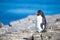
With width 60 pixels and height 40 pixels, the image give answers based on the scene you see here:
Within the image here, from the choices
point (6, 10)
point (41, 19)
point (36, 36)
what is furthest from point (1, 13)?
point (36, 36)

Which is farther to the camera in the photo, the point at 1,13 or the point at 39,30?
the point at 1,13

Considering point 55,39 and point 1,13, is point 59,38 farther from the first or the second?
point 1,13

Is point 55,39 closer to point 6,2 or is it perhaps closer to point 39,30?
point 39,30

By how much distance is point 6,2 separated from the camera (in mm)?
19422

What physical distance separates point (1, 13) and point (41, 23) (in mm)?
9744

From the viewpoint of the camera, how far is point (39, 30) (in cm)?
856

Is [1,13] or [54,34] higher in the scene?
[1,13]

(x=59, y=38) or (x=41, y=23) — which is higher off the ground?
(x=41, y=23)

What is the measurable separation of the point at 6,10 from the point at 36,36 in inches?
466

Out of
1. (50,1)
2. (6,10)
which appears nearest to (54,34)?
(50,1)

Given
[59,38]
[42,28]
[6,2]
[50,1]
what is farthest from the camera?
[6,2]

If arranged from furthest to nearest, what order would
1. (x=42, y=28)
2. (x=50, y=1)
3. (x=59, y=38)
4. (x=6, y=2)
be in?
(x=6, y=2) → (x=50, y=1) → (x=42, y=28) → (x=59, y=38)

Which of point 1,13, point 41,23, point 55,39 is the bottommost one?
point 55,39

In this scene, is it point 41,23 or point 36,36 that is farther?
point 41,23
